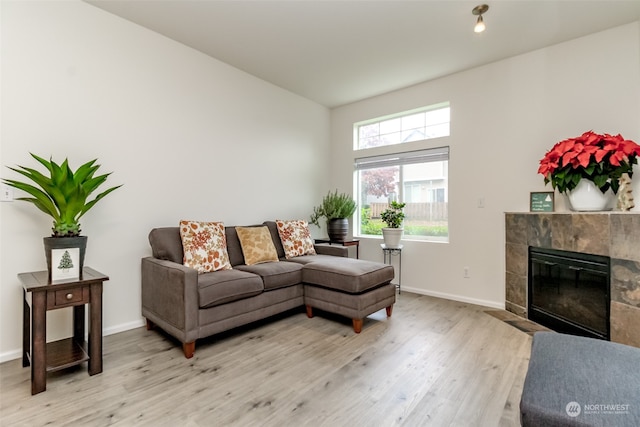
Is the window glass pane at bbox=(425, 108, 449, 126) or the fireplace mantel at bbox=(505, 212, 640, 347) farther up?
the window glass pane at bbox=(425, 108, 449, 126)

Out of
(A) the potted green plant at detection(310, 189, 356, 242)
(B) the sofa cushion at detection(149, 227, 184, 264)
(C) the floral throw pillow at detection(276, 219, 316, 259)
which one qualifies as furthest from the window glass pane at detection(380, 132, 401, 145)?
(B) the sofa cushion at detection(149, 227, 184, 264)

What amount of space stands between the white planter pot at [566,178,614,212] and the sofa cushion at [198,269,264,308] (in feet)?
8.99

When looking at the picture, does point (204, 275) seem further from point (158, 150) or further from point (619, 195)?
point (619, 195)

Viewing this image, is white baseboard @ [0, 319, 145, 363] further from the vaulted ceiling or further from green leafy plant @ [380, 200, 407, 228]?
green leafy plant @ [380, 200, 407, 228]

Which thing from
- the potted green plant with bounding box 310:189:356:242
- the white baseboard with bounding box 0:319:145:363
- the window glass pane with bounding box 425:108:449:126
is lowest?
the white baseboard with bounding box 0:319:145:363

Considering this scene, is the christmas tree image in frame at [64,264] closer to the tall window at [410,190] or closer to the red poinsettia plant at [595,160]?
the tall window at [410,190]

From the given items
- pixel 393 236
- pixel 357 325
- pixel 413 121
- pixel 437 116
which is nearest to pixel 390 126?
pixel 413 121

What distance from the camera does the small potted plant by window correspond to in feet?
12.5

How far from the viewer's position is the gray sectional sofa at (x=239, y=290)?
2205 mm

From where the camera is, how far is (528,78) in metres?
3.15

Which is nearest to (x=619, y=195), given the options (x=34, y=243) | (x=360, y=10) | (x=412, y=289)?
(x=412, y=289)

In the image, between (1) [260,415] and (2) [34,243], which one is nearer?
(1) [260,415]

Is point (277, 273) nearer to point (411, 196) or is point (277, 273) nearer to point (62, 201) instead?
point (62, 201)

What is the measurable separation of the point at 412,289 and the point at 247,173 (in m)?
2.55
